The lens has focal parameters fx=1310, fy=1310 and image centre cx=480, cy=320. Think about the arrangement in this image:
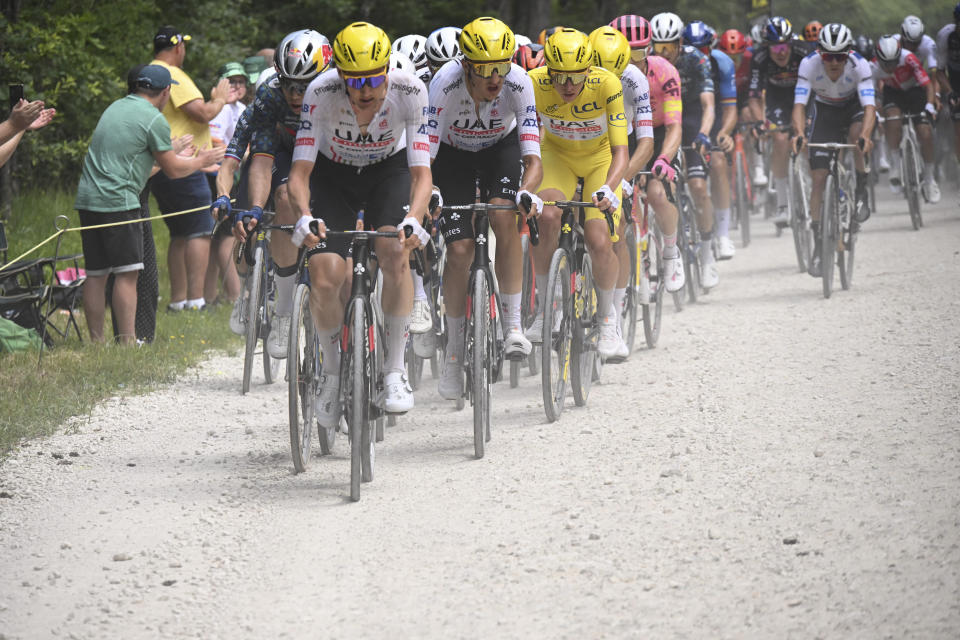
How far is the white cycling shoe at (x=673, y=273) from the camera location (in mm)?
10820

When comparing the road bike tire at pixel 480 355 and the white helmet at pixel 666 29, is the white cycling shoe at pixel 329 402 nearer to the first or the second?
the road bike tire at pixel 480 355

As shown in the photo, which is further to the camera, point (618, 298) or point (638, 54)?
point (638, 54)

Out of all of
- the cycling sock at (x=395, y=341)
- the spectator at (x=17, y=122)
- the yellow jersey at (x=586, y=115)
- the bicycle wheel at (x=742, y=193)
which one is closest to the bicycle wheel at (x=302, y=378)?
the cycling sock at (x=395, y=341)

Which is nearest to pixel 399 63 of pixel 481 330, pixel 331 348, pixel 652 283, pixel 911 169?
pixel 481 330

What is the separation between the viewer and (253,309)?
28.5ft

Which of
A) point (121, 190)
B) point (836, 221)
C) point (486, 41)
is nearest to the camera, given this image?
point (486, 41)

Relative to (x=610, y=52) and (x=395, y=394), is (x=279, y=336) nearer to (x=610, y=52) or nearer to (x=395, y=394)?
(x=395, y=394)

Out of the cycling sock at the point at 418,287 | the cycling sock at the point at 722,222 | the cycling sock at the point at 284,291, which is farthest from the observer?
the cycling sock at the point at 722,222

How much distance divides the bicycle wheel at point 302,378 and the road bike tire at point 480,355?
0.83 metres

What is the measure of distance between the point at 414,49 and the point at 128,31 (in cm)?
858

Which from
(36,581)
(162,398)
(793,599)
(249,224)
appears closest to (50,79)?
(162,398)

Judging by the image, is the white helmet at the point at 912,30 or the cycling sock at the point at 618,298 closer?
the cycling sock at the point at 618,298

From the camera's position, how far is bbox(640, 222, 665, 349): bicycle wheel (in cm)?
1016

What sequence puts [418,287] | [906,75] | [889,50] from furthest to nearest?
[906,75], [889,50], [418,287]
